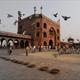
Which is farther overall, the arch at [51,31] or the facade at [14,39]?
the arch at [51,31]

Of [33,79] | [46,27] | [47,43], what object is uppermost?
[46,27]

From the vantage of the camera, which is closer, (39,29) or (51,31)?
(39,29)

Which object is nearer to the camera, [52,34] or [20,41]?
[20,41]

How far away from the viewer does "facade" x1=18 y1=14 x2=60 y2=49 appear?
6091 centimetres

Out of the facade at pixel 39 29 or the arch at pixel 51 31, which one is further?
the arch at pixel 51 31

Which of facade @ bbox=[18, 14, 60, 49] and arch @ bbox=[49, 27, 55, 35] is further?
arch @ bbox=[49, 27, 55, 35]

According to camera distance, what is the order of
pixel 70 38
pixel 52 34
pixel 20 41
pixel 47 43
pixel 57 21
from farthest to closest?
pixel 70 38 < pixel 57 21 < pixel 52 34 < pixel 47 43 < pixel 20 41

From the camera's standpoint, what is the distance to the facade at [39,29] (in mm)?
60909

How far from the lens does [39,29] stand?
6184 cm

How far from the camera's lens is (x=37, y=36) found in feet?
200

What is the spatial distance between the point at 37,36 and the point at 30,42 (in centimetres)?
299

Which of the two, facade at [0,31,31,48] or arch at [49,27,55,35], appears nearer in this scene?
facade at [0,31,31,48]

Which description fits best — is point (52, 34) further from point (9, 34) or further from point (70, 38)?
point (70, 38)

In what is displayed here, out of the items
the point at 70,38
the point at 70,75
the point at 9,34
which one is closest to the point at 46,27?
the point at 9,34
